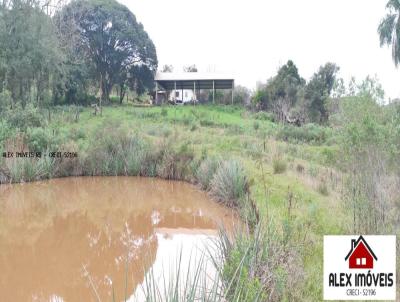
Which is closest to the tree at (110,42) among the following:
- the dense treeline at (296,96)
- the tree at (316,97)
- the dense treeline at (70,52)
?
the dense treeline at (70,52)

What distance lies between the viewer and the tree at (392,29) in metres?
18.9

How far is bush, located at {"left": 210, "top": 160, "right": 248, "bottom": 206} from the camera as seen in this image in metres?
7.25

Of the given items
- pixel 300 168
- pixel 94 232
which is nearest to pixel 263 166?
pixel 300 168

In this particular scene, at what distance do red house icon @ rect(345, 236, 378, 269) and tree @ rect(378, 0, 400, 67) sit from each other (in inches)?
750

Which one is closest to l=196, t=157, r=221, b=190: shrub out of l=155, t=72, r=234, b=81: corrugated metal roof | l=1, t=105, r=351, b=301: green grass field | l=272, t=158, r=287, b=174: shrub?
l=1, t=105, r=351, b=301: green grass field

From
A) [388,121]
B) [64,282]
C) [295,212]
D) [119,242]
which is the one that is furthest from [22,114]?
[388,121]

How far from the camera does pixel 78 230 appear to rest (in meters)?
6.48

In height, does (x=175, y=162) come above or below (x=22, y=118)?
below

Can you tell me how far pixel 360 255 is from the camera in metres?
2.92

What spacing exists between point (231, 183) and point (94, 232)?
2.77m

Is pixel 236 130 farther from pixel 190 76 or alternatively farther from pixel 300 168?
pixel 190 76

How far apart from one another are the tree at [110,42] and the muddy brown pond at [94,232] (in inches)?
698

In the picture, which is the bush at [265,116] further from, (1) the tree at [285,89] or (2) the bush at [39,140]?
(2) the bush at [39,140]

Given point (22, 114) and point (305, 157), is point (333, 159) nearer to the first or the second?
point (305, 157)
